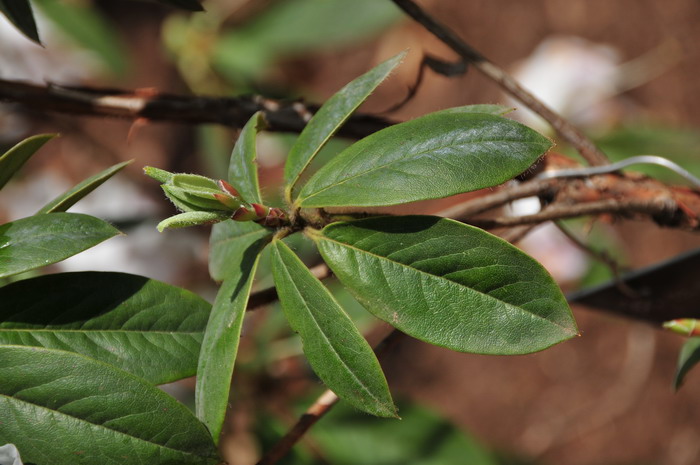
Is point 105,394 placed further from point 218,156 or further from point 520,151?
point 218,156

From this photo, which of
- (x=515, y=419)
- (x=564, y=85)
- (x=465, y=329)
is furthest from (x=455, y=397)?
(x=465, y=329)

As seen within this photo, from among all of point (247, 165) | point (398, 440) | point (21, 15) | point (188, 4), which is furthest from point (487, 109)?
point (398, 440)

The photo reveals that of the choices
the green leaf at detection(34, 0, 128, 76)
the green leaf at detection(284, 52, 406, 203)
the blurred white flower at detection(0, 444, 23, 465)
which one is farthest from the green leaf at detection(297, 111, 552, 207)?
the green leaf at detection(34, 0, 128, 76)

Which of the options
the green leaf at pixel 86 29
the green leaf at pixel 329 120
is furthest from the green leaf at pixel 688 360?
the green leaf at pixel 86 29

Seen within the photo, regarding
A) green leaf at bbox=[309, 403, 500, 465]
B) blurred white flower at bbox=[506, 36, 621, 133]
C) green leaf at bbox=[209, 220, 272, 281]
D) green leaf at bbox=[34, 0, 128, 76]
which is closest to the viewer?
green leaf at bbox=[209, 220, 272, 281]

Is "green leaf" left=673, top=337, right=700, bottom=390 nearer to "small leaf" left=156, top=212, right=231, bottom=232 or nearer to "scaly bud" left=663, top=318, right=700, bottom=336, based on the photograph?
"scaly bud" left=663, top=318, right=700, bottom=336

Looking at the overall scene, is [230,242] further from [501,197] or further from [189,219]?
[501,197]
